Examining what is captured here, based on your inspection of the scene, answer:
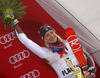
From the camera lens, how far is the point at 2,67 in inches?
54.1

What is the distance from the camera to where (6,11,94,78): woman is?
51.9 inches

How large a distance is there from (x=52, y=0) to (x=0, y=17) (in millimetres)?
453

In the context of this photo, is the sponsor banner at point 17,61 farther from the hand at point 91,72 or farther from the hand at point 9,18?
the hand at point 91,72

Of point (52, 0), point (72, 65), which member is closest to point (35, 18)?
point (52, 0)

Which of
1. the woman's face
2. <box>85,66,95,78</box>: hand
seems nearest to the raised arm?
the woman's face

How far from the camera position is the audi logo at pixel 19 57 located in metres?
1.41

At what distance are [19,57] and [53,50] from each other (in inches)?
11.8

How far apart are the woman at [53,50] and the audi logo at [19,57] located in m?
0.12

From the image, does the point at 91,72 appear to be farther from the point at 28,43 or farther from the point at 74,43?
the point at 28,43

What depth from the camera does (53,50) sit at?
133 cm

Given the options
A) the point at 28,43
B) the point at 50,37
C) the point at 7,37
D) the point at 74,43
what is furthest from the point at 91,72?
the point at 7,37

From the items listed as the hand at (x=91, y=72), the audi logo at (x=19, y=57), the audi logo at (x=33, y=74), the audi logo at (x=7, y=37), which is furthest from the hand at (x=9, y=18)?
the hand at (x=91, y=72)

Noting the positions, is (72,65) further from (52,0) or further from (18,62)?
(52,0)

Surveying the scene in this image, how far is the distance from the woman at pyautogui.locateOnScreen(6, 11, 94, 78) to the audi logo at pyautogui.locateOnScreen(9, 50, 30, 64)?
4.6 inches
